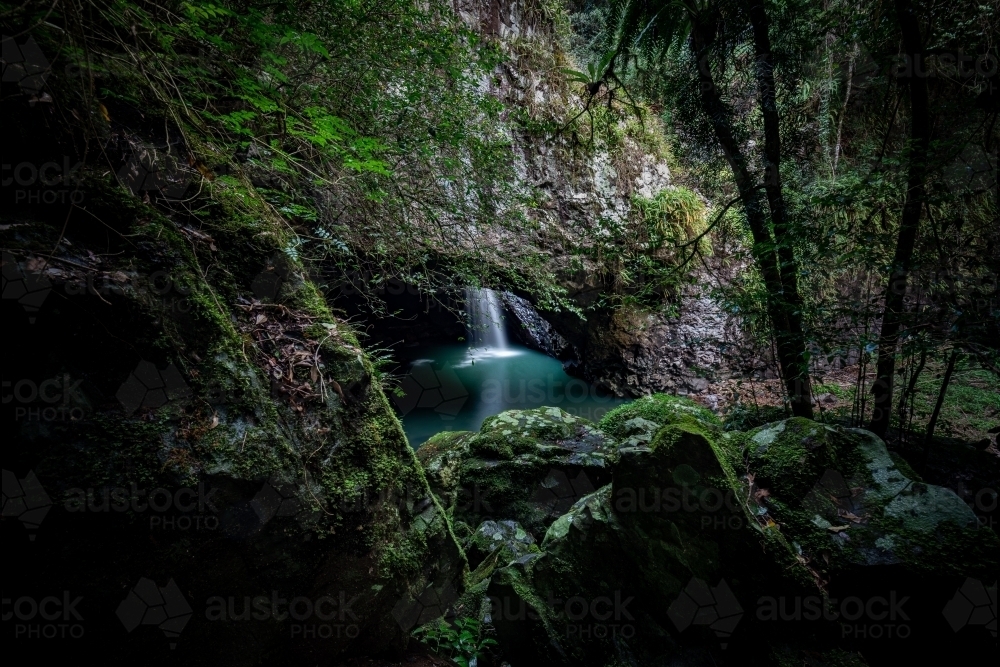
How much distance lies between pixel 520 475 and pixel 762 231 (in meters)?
3.61

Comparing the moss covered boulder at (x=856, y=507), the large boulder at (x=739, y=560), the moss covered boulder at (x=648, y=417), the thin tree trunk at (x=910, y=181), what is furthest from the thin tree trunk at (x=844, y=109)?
the large boulder at (x=739, y=560)

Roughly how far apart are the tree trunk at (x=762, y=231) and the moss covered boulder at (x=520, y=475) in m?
2.02

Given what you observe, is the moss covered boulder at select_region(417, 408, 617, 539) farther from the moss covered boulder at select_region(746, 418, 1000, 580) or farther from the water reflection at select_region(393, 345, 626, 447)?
the water reflection at select_region(393, 345, 626, 447)

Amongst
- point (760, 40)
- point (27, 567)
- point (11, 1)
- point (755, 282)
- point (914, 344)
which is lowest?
point (27, 567)

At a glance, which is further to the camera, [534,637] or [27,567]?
[534,637]

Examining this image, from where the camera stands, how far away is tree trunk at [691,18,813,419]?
12.2 feet

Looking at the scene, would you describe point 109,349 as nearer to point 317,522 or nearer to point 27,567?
point 27,567

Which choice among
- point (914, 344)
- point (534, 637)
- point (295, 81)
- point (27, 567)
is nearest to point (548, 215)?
point (295, 81)

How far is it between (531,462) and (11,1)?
4.52 m

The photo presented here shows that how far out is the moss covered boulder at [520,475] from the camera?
415cm

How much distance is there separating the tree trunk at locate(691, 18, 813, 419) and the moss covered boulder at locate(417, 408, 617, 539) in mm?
2023

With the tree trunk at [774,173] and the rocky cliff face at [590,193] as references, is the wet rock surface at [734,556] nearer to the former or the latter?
the tree trunk at [774,173]

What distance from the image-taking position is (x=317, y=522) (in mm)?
1862

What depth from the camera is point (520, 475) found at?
14.0 ft
